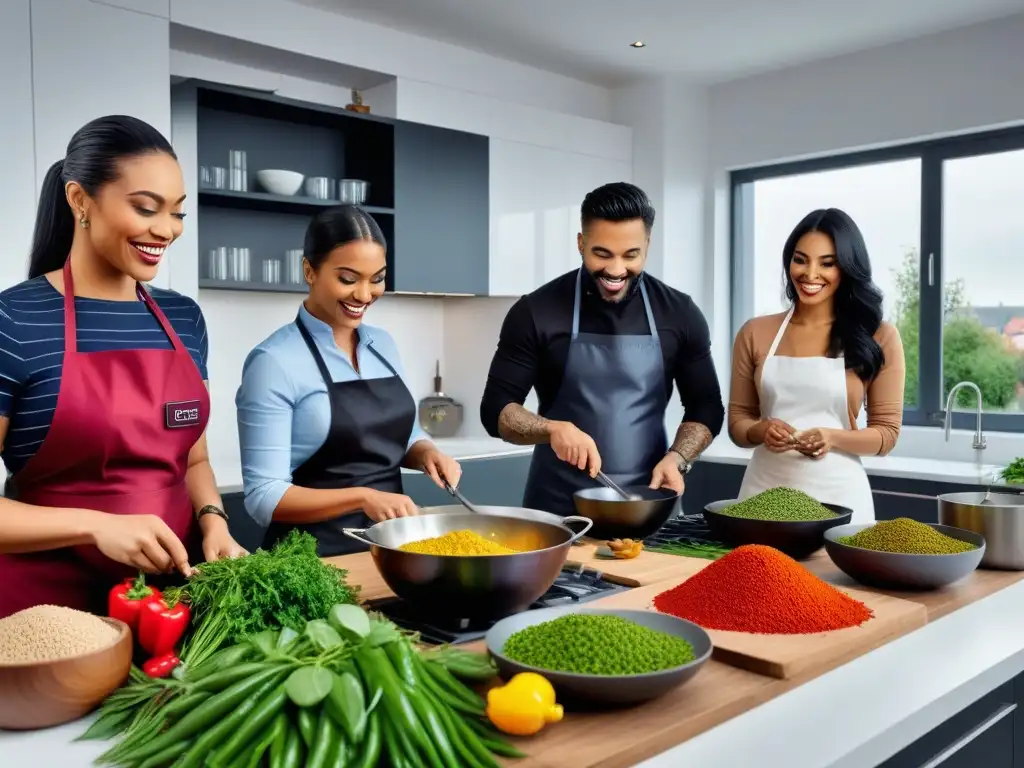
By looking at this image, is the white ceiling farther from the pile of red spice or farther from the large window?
the pile of red spice

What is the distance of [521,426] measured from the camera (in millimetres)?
2398

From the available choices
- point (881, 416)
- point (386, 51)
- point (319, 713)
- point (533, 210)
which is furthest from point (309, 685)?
point (533, 210)

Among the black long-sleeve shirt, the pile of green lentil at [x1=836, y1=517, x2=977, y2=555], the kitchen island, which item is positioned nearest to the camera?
the kitchen island

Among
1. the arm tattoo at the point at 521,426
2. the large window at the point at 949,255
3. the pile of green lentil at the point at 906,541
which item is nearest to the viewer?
the pile of green lentil at the point at 906,541

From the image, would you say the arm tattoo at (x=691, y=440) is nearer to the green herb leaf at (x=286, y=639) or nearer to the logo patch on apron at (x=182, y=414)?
the logo patch on apron at (x=182, y=414)

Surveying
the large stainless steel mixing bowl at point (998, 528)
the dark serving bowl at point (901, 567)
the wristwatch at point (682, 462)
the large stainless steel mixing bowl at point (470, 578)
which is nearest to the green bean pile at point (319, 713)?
the large stainless steel mixing bowl at point (470, 578)

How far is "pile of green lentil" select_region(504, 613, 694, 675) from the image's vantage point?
3.66ft

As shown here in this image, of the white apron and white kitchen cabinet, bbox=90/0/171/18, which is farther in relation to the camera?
white kitchen cabinet, bbox=90/0/171/18

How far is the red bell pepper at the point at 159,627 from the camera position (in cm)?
119

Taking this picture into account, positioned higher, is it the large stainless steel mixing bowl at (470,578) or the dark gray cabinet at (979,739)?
the large stainless steel mixing bowl at (470,578)

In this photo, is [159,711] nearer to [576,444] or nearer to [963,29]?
[576,444]

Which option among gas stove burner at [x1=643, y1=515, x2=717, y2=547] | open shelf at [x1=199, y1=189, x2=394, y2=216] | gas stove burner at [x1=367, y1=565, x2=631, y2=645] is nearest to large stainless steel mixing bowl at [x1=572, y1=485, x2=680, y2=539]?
gas stove burner at [x1=643, y1=515, x2=717, y2=547]

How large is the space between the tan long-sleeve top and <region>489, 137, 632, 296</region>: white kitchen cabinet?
2.08 m

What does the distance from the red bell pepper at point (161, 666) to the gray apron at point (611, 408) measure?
1476 millimetres
